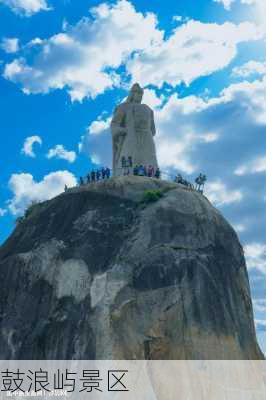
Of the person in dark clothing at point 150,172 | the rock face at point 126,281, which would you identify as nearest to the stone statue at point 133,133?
the person in dark clothing at point 150,172

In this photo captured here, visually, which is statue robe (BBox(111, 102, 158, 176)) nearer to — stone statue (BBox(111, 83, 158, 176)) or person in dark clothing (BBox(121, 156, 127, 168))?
stone statue (BBox(111, 83, 158, 176))

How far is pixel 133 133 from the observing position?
41.6 m

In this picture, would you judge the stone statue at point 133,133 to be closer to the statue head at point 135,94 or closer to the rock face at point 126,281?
the statue head at point 135,94

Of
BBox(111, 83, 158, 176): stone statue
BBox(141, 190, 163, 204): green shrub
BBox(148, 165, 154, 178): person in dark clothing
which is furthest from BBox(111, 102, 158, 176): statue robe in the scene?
BBox(141, 190, 163, 204): green shrub

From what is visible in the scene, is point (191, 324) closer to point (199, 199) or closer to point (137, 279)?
point (137, 279)

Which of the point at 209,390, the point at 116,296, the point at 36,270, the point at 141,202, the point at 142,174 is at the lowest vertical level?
the point at 209,390

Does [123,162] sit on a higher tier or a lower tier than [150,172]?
higher

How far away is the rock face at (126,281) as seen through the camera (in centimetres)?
3044

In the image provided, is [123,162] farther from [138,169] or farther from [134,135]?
[134,135]

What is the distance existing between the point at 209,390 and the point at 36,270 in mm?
11543

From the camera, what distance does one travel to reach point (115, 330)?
2973cm

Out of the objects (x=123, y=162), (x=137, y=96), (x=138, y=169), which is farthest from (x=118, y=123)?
(x=138, y=169)

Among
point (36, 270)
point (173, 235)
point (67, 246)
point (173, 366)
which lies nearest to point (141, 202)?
point (173, 235)

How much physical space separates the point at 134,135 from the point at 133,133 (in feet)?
0.61
